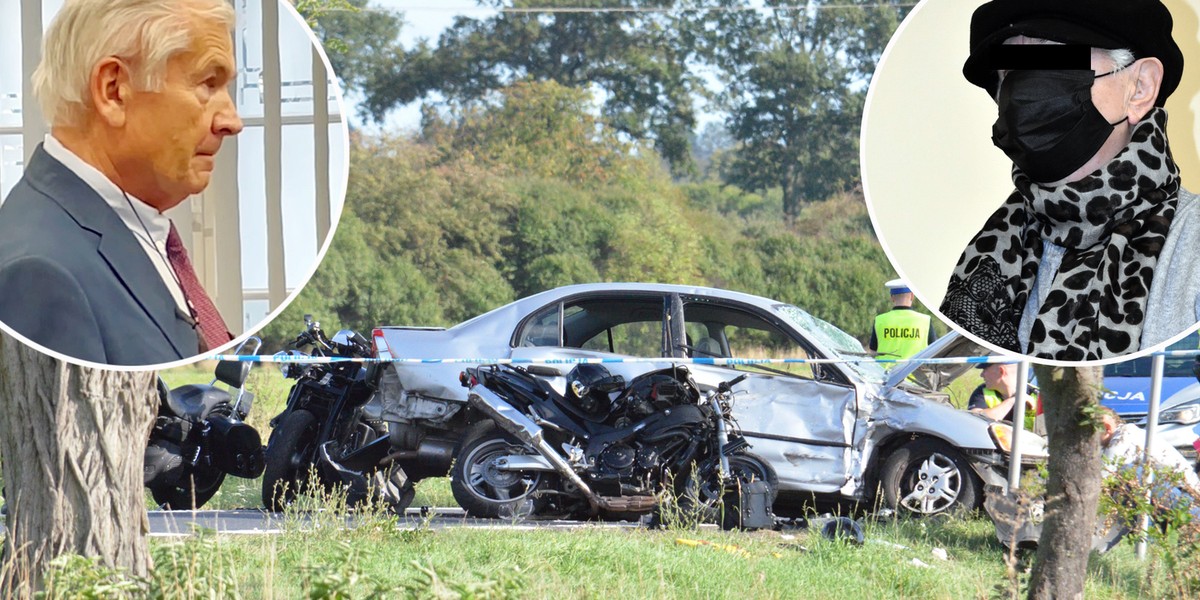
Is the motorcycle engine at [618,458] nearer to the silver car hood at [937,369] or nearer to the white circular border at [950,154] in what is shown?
the silver car hood at [937,369]

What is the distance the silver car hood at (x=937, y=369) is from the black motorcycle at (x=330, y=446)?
206 centimetres

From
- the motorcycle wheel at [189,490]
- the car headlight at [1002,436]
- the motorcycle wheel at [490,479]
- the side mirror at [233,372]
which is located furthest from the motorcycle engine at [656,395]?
the motorcycle wheel at [189,490]

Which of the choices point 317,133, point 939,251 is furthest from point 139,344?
point 939,251

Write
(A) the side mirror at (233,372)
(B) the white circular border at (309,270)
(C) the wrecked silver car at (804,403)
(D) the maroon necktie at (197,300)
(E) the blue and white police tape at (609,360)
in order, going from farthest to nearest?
(A) the side mirror at (233,372), (C) the wrecked silver car at (804,403), (E) the blue and white police tape at (609,360), (B) the white circular border at (309,270), (D) the maroon necktie at (197,300)

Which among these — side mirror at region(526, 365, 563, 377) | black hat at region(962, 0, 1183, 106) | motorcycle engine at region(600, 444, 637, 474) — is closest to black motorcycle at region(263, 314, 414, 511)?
side mirror at region(526, 365, 563, 377)

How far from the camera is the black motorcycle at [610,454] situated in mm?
4895

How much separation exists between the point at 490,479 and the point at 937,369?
6.15ft

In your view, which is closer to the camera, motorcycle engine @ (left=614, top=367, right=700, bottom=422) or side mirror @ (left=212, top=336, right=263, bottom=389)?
side mirror @ (left=212, top=336, right=263, bottom=389)

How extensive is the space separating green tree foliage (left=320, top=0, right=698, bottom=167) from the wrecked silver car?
0.76m

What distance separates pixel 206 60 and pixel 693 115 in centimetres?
141

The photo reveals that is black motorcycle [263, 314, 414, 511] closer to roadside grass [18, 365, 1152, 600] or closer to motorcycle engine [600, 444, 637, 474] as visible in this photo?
roadside grass [18, 365, 1152, 600]

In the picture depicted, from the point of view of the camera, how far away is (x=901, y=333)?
3.82 meters

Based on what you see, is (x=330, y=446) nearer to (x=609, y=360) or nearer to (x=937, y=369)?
(x=609, y=360)

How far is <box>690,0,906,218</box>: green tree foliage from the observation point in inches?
135
